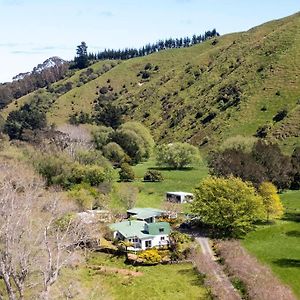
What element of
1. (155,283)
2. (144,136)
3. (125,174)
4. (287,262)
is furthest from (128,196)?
→ (144,136)

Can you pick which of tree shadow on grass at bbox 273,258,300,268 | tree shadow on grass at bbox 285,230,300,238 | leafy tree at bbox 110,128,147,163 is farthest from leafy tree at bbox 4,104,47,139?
tree shadow on grass at bbox 273,258,300,268

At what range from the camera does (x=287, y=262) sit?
142 feet

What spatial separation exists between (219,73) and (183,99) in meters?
12.1

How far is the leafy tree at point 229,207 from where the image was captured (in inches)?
2046

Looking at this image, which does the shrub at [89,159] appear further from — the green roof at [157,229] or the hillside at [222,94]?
the hillside at [222,94]

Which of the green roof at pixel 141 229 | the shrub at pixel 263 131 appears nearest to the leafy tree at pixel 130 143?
the shrub at pixel 263 131

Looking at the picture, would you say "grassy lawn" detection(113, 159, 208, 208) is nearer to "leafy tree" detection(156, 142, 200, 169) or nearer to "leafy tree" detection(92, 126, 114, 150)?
"leafy tree" detection(156, 142, 200, 169)

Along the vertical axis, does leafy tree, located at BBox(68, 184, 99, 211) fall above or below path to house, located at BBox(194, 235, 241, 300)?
above

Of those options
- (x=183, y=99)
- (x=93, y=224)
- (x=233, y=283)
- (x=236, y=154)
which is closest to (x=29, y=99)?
(x=183, y=99)

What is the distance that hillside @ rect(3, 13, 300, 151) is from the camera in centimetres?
10650

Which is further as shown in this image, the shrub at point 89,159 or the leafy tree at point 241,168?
the shrub at point 89,159

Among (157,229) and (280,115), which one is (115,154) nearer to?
(280,115)

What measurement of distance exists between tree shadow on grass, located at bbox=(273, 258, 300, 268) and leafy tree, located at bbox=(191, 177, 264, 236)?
26.2ft

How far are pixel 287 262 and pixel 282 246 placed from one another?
15.0 ft
